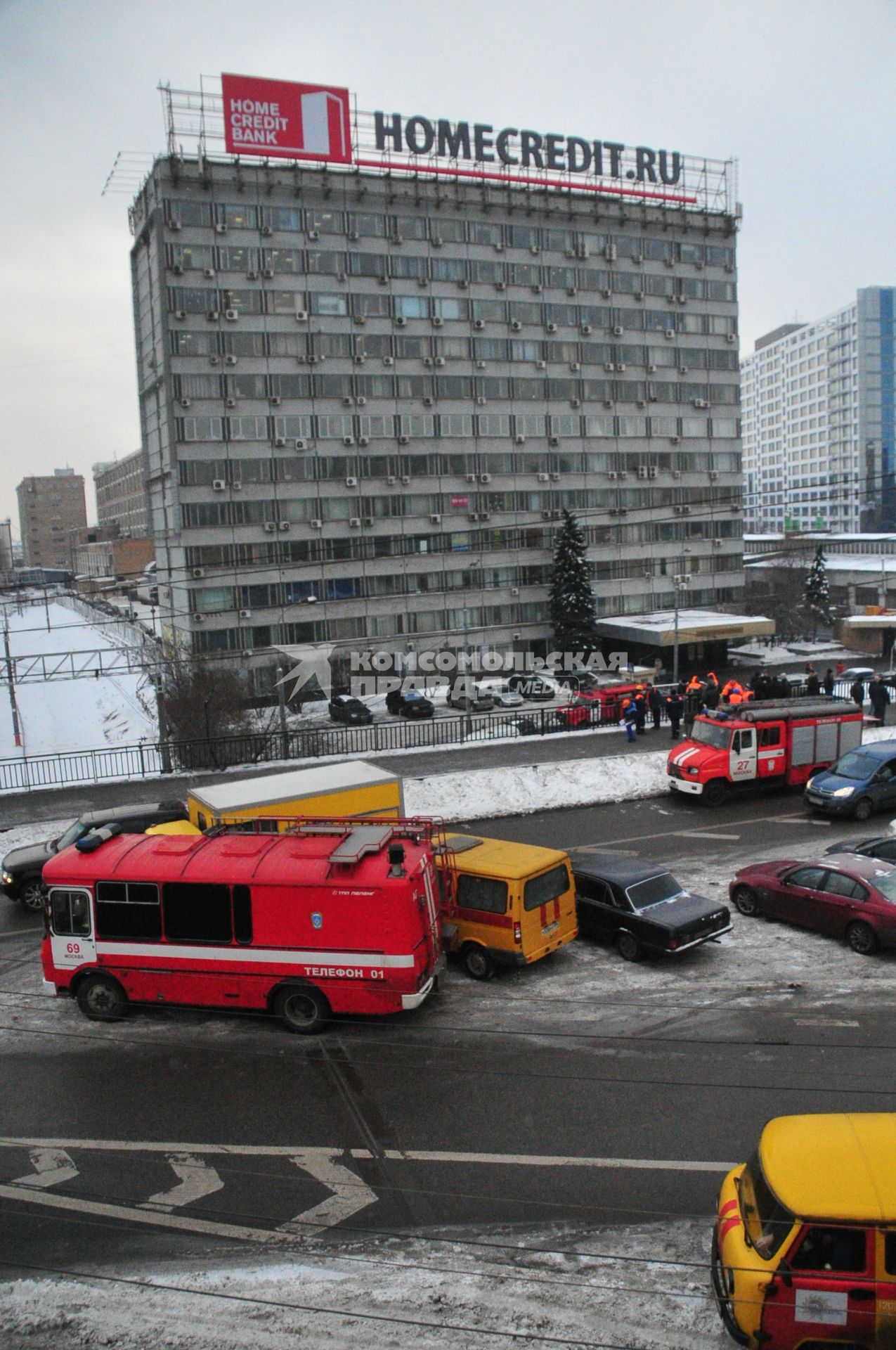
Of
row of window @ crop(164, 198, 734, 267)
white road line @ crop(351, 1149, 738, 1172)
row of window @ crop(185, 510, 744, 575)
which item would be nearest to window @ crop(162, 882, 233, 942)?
white road line @ crop(351, 1149, 738, 1172)

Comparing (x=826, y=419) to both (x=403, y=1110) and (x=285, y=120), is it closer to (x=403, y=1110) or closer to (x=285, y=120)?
(x=285, y=120)

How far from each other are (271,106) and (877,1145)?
181 feet

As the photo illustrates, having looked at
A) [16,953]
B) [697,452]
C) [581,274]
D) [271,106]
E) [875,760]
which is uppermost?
[271,106]

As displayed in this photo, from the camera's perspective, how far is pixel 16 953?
13953 millimetres

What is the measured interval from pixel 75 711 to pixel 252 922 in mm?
42178

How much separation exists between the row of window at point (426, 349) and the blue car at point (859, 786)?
41884 mm

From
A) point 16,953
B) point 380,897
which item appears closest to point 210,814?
point 16,953

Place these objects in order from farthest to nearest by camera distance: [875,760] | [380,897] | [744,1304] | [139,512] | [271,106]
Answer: [139,512] < [271,106] < [875,760] < [380,897] < [744,1304]

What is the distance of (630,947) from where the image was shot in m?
12.7

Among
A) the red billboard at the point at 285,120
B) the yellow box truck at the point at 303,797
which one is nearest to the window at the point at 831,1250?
the yellow box truck at the point at 303,797

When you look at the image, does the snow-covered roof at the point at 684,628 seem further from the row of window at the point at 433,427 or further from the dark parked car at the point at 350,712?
the dark parked car at the point at 350,712

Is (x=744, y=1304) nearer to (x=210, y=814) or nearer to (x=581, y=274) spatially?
(x=210, y=814)

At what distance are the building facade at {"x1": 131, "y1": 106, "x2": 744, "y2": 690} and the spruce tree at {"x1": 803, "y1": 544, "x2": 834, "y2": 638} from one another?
938cm

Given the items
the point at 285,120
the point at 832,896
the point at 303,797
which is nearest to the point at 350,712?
the point at 303,797
